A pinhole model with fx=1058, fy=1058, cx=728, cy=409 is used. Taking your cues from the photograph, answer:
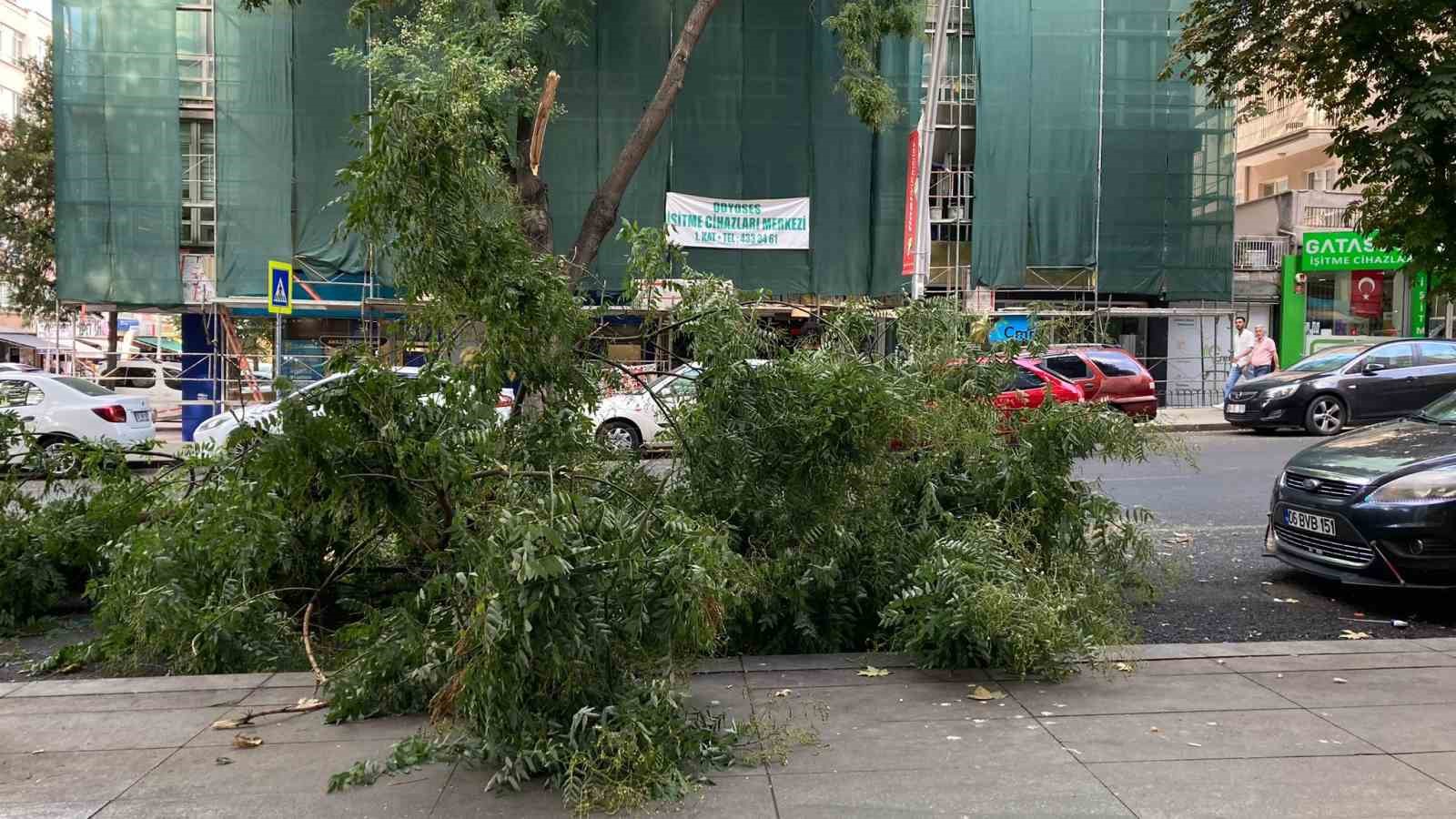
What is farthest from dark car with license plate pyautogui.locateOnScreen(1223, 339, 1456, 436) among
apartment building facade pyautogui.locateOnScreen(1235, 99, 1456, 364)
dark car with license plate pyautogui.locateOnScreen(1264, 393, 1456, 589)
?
dark car with license plate pyautogui.locateOnScreen(1264, 393, 1456, 589)

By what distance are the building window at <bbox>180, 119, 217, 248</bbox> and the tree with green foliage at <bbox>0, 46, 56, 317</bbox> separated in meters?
4.90

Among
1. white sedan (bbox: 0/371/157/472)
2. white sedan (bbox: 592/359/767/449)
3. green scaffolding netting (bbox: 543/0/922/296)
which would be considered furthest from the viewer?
green scaffolding netting (bbox: 543/0/922/296)

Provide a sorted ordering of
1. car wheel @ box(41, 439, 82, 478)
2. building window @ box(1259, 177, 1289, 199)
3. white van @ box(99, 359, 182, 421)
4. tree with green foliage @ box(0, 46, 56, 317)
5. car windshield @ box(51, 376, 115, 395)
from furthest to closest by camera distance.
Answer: building window @ box(1259, 177, 1289, 199), tree with green foliage @ box(0, 46, 56, 317), white van @ box(99, 359, 182, 421), car windshield @ box(51, 376, 115, 395), car wheel @ box(41, 439, 82, 478)

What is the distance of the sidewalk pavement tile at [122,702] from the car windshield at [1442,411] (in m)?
7.82

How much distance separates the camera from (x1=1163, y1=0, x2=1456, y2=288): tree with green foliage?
664cm

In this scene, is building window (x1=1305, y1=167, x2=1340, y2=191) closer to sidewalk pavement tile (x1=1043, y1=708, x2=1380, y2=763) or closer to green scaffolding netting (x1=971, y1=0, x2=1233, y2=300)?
green scaffolding netting (x1=971, y1=0, x2=1233, y2=300)

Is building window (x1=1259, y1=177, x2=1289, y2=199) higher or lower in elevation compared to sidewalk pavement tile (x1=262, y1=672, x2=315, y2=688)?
higher

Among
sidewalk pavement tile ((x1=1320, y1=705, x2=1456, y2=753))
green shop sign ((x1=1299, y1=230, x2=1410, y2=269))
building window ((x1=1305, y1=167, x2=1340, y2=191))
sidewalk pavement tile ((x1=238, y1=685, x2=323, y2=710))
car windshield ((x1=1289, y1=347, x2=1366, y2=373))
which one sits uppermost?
building window ((x1=1305, y1=167, x2=1340, y2=191))

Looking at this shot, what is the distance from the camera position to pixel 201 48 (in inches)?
854

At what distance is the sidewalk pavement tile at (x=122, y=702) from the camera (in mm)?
5066

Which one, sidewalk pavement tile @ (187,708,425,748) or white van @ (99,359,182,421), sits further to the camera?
white van @ (99,359,182,421)

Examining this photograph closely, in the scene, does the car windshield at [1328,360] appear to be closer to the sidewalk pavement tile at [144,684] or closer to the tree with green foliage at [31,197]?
the sidewalk pavement tile at [144,684]

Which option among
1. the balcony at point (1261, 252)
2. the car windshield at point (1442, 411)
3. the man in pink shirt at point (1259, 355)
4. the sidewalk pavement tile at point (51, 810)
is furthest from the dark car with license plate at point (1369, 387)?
the sidewalk pavement tile at point (51, 810)

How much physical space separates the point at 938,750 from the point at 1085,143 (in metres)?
21.1
